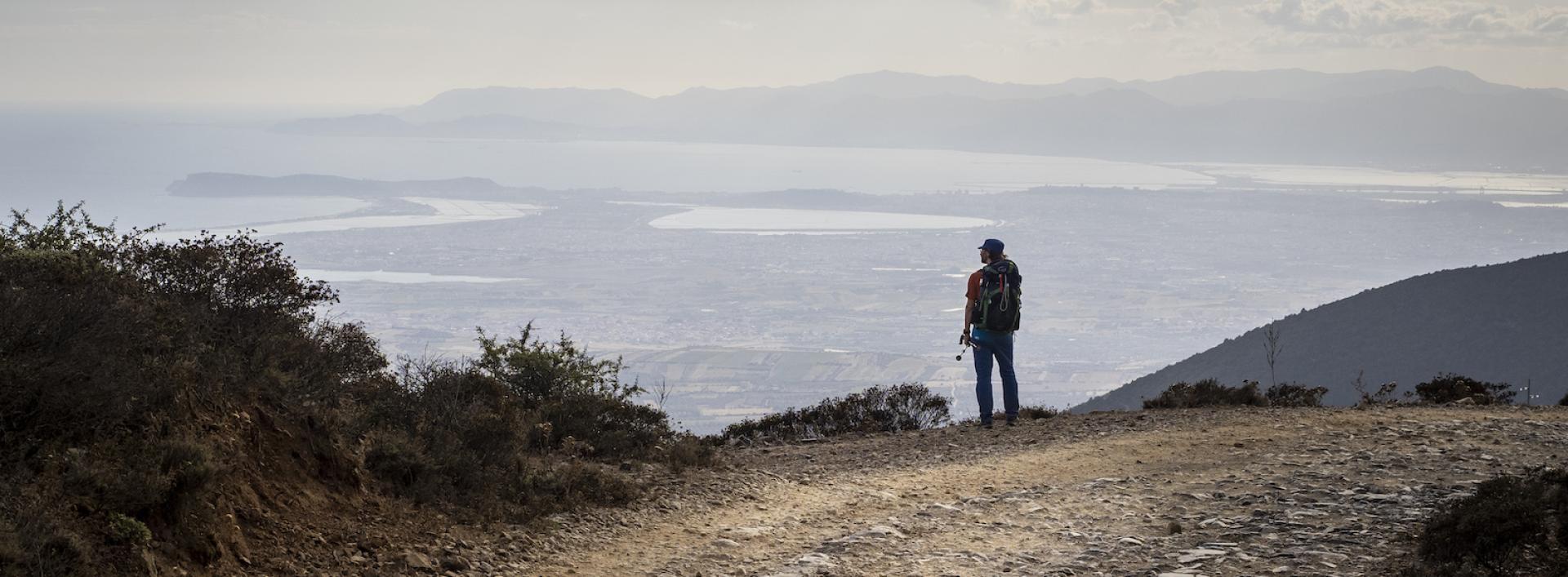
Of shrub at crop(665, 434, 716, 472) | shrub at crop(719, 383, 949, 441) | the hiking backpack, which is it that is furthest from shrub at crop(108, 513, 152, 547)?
the hiking backpack

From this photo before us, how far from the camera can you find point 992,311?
12.2 metres

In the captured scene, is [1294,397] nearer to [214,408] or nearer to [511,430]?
[511,430]

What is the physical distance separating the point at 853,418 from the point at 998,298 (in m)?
2.38

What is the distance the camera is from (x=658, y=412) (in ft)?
37.2

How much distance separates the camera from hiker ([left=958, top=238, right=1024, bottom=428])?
12148 mm

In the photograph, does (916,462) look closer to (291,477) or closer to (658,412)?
(658,412)

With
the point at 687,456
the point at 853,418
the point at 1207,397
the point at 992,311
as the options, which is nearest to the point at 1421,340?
the point at 1207,397

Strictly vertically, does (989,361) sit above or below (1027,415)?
above

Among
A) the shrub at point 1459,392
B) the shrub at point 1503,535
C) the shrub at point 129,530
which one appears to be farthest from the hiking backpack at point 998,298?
the shrub at point 129,530

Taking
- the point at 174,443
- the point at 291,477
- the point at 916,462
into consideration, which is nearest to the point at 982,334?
the point at 916,462

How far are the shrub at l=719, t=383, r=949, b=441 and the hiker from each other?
128 centimetres

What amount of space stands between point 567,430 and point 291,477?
3.76 metres

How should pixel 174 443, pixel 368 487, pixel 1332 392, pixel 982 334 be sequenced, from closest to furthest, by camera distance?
pixel 174 443
pixel 368 487
pixel 982 334
pixel 1332 392

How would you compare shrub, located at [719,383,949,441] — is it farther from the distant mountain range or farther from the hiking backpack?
the distant mountain range
